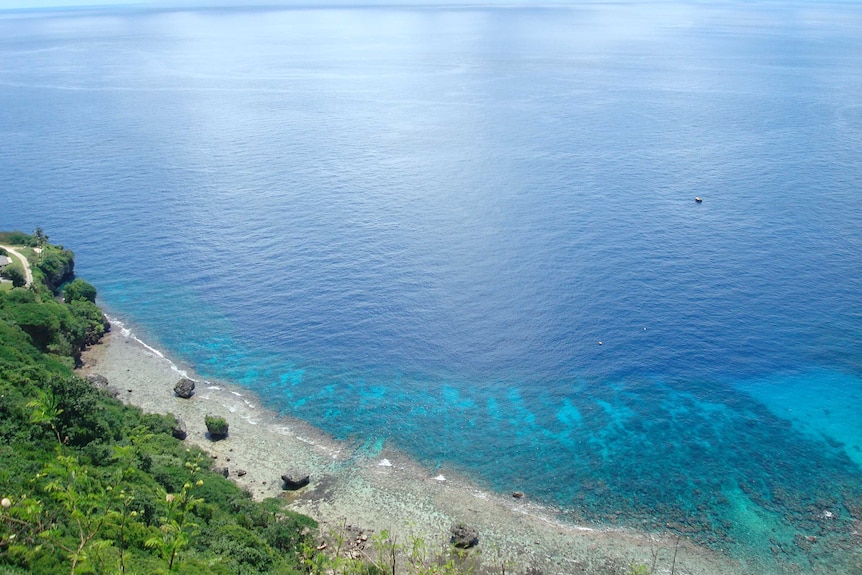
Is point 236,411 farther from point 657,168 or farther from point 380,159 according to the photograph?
point 657,168

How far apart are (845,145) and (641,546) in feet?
476

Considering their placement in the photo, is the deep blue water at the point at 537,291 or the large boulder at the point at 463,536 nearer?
the large boulder at the point at 463,536

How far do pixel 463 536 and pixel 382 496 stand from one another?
35.6ft

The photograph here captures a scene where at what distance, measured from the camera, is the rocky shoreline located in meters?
60.9

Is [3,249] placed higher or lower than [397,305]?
higher

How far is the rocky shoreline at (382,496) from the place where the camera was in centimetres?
6091

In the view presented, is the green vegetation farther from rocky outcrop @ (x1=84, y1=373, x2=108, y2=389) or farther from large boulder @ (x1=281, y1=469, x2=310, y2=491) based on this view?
large boulder @ (x1=281, y1=469, x2=310, y2=491)

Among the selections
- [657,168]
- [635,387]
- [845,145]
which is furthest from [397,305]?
[845,145]

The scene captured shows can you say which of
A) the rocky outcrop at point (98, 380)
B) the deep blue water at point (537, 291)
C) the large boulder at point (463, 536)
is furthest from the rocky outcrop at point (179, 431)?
the large boulder at point (463, 536)

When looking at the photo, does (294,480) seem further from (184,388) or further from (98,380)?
(98,380)

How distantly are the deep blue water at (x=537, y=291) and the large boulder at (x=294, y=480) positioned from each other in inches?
429

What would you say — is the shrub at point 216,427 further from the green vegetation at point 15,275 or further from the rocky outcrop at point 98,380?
the green vegetation at point 15,275

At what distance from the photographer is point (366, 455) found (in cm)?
7494

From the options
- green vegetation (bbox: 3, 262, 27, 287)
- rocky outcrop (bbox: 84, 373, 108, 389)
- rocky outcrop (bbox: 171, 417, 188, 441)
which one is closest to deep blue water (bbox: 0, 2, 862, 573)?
rocky outcrop (bbox: 171, 417, 188, 441)
